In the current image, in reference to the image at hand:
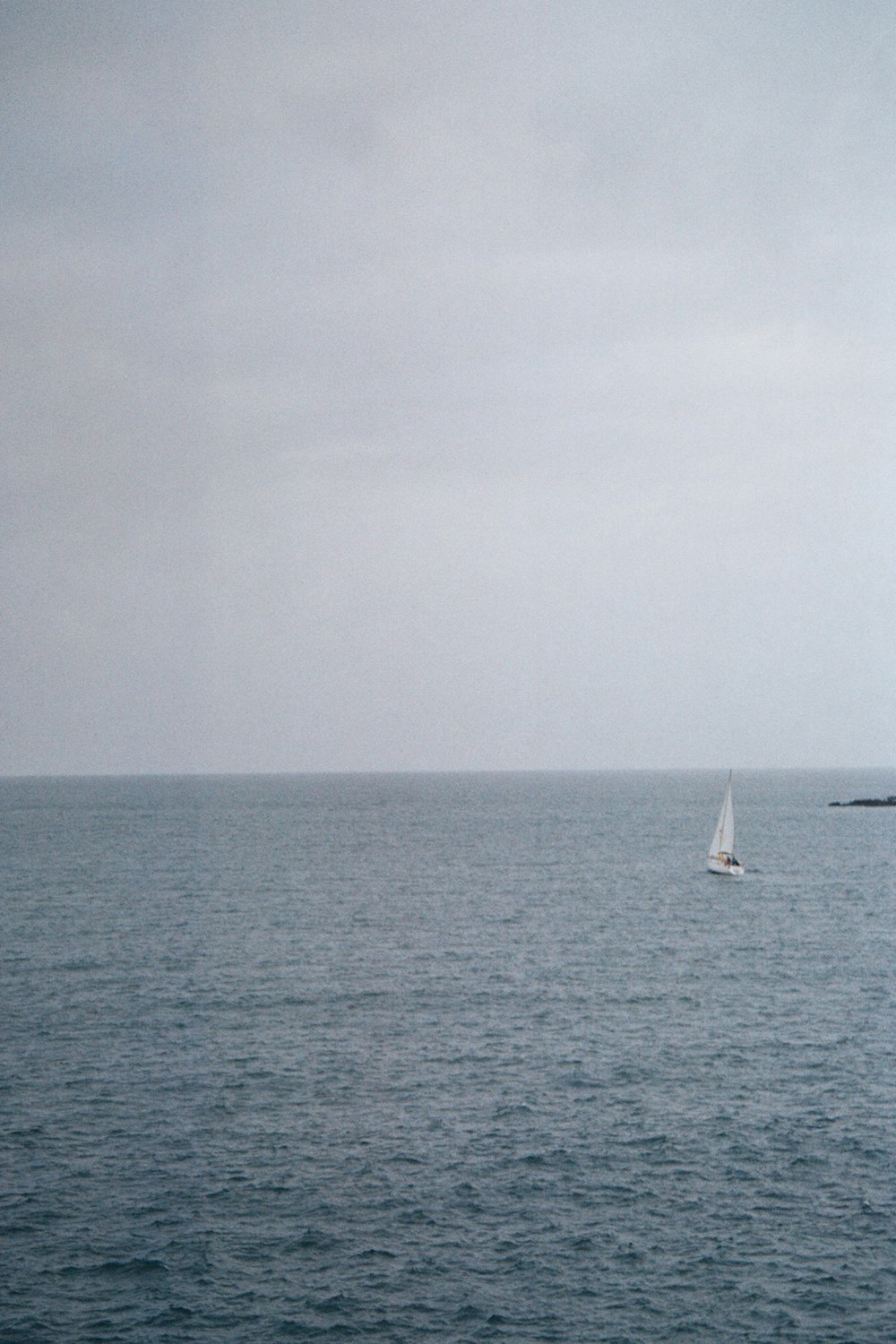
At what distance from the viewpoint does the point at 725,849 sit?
130625mm

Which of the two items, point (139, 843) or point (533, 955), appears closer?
point (533, 955)

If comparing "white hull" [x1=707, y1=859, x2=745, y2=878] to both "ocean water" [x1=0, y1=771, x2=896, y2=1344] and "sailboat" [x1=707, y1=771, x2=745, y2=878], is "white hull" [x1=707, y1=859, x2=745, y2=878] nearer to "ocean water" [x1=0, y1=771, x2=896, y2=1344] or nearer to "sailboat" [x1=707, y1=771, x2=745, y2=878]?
"sailboat" [x1=707, y1=771, x2=745, y2=878]

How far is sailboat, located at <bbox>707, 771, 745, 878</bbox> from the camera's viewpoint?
420 feet

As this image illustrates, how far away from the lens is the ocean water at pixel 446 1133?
105ft

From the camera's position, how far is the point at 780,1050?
5556 centimetres

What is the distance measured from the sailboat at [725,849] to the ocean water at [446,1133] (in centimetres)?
3395

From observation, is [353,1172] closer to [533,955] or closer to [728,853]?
[533,955]

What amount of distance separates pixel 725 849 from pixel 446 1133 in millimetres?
92300

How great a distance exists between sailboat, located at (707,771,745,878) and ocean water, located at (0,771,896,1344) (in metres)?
33.9

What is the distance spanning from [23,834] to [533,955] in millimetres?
141403

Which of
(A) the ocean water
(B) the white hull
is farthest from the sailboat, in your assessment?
(A) the ocean water

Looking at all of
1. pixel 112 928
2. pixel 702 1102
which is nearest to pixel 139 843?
pixel 112 928

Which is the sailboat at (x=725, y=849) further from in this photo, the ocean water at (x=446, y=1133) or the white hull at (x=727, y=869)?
the ocean water at (x=446, y=1133)

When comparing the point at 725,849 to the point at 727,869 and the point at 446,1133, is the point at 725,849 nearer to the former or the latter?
the point at 727,869
